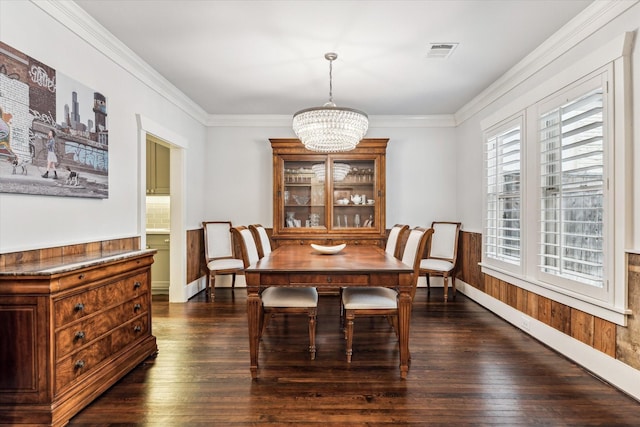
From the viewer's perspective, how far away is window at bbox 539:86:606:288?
2.36m

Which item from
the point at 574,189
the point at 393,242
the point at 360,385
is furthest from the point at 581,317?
the point at 360,385

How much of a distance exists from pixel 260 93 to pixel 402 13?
6.93 ft

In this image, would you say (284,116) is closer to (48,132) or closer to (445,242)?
(445,242)

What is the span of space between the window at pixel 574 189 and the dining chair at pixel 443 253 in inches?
63.1

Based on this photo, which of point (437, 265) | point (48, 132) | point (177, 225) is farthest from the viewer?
point (437, 265)

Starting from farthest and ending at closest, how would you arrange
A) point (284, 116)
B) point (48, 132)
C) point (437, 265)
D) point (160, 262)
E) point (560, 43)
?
point (284, 116) → point (160, 262) → point (437, 265) → point (560, 43) → point (48, 132)

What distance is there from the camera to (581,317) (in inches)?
99.3

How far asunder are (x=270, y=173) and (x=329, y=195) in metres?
1.01

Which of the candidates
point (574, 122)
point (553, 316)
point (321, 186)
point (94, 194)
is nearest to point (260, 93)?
point (321, 186)

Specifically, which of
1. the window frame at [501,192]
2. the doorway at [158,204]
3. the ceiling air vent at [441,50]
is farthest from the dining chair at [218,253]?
the ceiling air vent at [441,50]

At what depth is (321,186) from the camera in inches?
191

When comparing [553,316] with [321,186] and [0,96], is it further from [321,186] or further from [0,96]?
[0,96]

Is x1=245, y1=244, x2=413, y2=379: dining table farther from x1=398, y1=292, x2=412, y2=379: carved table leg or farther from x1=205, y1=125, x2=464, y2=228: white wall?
x1=205, y1=125, x2=464, y2=228: white wall

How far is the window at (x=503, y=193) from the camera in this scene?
343 centimetres
